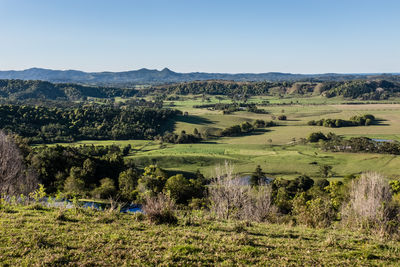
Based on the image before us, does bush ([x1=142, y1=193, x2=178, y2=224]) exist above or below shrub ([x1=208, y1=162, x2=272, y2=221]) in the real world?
above

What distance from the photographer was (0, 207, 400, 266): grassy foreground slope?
34.6 feet

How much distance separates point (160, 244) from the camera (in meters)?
12.0

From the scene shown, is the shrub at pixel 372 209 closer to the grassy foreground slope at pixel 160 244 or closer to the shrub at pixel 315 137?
the grassy foreground slope at pixel 160 244

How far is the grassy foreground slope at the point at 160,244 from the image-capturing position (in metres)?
10.5

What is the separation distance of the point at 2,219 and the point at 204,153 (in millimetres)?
83518

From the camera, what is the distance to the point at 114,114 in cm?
15025

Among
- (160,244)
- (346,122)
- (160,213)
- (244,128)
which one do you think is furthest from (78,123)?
(160,244)

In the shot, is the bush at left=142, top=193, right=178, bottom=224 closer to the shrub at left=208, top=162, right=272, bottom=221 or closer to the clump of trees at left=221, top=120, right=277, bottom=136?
the shrub at left=208, top=162, right=272, bottom=221

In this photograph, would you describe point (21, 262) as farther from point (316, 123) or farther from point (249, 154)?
point (316, 123)

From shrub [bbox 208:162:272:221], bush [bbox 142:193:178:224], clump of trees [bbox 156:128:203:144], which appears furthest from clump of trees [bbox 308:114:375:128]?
bush [bbox 142:193:178:224]

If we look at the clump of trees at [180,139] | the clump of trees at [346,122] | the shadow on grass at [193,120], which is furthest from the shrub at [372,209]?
the shadow on grass at [193,120]

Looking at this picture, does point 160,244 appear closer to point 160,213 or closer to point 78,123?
point 160,213

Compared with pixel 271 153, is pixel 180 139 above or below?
above

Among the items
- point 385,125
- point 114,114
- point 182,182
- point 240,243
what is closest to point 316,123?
point 385,125
